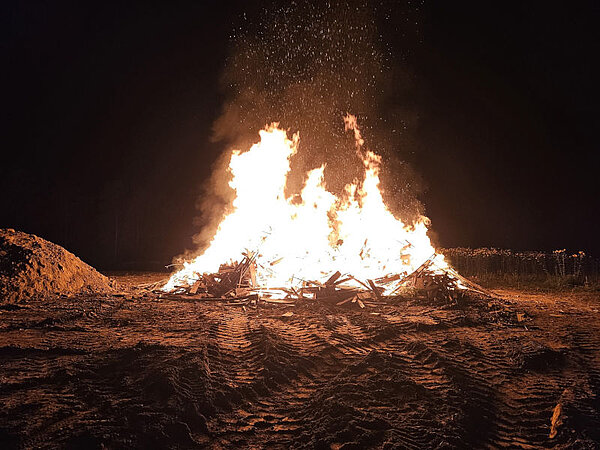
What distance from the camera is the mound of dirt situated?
931 cm

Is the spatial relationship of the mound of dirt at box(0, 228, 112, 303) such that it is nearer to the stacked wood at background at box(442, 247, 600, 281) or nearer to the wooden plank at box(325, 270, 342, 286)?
the wooden plank at box(325, 270, 342, 286)

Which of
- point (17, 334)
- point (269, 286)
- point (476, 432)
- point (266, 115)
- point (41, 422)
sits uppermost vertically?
point (266, 115)

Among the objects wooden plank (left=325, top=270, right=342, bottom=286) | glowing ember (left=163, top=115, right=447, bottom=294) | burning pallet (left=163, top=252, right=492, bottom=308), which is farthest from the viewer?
glowing ember (left=163, top=115, right=447, bottom=294)

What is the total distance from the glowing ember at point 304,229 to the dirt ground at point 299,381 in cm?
358

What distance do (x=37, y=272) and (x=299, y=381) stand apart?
8.29m

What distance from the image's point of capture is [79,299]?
31.4 ft

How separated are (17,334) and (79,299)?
312 centimetres

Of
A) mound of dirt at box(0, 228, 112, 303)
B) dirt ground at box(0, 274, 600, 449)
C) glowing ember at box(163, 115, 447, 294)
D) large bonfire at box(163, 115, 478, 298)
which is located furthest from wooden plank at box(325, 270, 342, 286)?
mound of dirt at box(0, 228, 112, 303)

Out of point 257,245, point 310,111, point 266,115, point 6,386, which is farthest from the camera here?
point 310,111

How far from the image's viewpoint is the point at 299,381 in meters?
4.82

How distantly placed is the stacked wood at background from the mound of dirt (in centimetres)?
1332

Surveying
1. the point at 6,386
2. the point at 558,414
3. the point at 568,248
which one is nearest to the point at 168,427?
the point at 6,386

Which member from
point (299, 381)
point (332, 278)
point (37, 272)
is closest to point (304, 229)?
point (332, 278)

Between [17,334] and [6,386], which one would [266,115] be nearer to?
[17,334]
